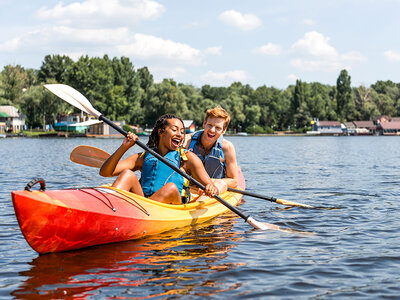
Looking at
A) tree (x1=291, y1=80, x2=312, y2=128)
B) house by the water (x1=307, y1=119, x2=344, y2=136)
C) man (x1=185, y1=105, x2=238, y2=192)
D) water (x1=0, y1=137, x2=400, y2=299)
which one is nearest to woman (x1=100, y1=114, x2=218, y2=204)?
water (x1=0, y1=137, x2=400, y2=299)

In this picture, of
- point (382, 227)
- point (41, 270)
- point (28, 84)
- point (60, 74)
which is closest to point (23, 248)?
point (41, 270)

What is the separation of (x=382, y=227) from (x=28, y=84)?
101104 mm

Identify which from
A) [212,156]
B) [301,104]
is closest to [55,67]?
[301,104]

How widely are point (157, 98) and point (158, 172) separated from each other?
88.5 meters

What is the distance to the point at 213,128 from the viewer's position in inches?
331

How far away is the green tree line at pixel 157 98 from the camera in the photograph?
275ft

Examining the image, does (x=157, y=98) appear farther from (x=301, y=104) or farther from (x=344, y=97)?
(x=344, y=97)

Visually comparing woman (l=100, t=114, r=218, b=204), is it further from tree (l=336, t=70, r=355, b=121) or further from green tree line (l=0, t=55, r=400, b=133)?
tree (l=336, t=70, r=355, b=121)

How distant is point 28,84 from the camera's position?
328 feet

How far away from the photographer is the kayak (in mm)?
5461

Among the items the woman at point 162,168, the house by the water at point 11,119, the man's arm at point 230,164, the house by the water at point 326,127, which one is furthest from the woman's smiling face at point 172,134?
the house by the water at point 326,127

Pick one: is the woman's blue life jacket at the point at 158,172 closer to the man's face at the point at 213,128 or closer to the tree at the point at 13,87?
the man's face at the point at 213,128

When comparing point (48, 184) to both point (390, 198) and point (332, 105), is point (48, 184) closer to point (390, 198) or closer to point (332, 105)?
point (390, 198)

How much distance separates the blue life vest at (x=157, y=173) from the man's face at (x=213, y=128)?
142 cm
